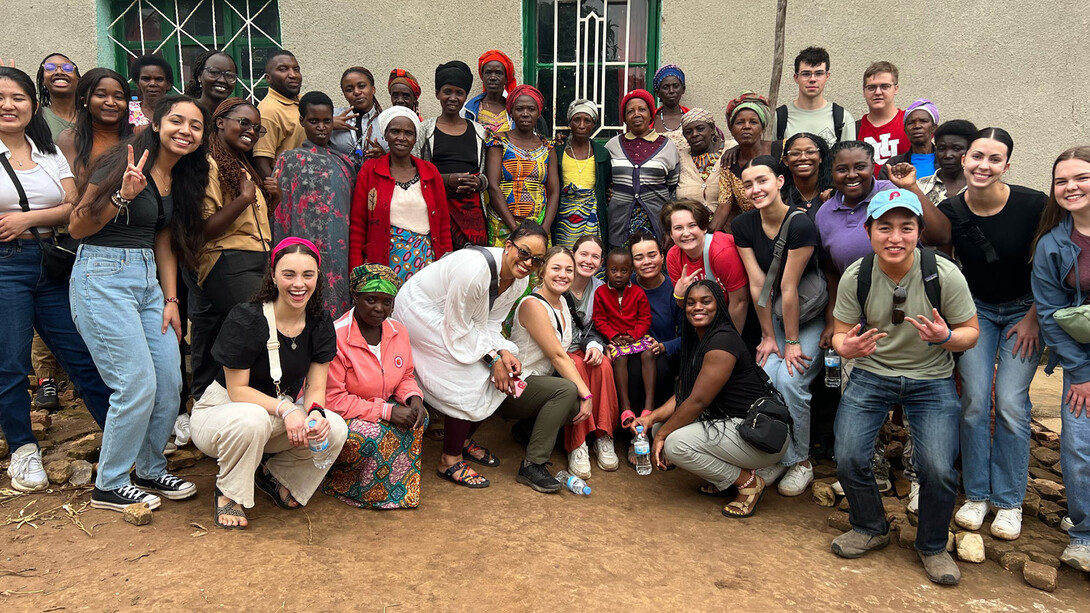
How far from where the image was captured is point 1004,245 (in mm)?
3893

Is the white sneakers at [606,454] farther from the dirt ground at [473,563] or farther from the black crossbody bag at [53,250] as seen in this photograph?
the black crossbody bag at [53,250]

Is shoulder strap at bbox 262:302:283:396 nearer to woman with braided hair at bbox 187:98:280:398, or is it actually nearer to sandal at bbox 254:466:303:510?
woman with braided hair at bbox 187:98:280:398

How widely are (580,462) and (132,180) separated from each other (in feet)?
9.63

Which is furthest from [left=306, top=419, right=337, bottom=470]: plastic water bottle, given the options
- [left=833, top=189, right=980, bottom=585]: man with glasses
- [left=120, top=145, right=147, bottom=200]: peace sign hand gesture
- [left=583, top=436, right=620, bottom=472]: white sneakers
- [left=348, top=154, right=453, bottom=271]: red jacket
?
[left=833, top=189, right=980, bottom=585]: man with glasses

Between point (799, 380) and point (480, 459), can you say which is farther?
point (480, 459)

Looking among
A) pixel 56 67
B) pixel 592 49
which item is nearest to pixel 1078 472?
pixel 592 49

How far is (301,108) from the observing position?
4.88 m

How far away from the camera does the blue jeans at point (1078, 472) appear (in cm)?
358

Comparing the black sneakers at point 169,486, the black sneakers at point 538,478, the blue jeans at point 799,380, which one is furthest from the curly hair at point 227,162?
the blue jeans at point 799,380

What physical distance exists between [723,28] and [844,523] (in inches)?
182

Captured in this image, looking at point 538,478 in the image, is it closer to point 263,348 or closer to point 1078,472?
point 263,348

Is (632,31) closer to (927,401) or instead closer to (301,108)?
(301,108)

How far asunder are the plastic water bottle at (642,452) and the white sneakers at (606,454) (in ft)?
0.48

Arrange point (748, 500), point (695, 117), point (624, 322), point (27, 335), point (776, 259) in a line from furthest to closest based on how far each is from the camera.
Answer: point (695, 117) → point (624, 322) → point (776, 259) → point (748, 500) → point (27, 335)
